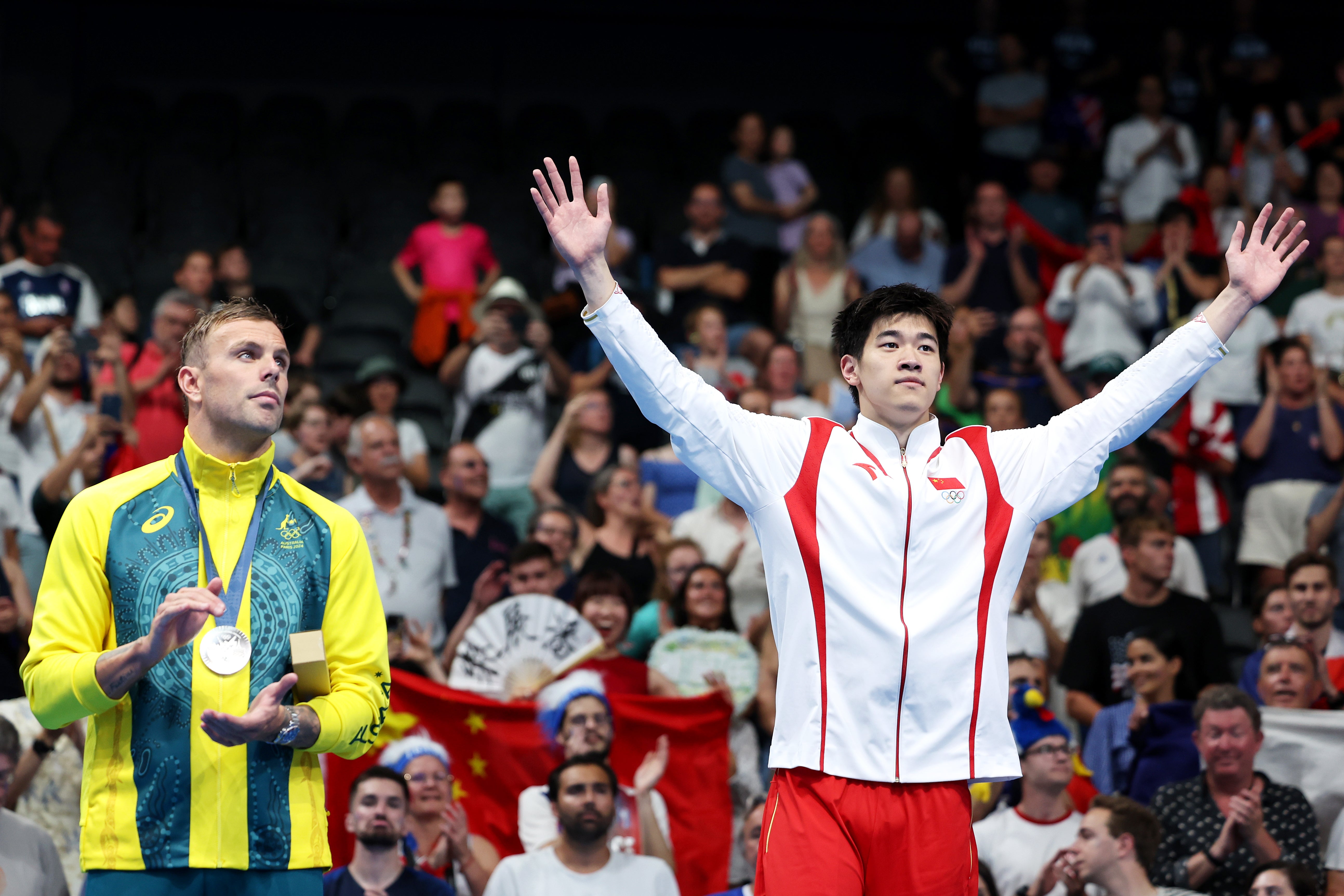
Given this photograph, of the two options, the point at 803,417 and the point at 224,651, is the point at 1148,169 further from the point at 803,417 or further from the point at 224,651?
the point at 224,651

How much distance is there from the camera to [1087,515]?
340 inches

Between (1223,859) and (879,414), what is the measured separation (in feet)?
10.6

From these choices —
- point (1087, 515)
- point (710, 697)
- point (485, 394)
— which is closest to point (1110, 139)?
point (1087, 515)

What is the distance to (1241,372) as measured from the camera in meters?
10.0

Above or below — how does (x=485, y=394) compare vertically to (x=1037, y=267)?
below

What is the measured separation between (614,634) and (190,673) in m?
3.91

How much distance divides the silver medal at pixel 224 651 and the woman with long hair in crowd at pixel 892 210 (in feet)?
27.6

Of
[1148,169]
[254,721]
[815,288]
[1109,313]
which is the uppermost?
[1148,169]

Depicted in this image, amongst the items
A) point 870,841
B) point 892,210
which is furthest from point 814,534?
point 892,210

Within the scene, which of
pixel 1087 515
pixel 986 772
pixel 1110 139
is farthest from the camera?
pixel 1110 139

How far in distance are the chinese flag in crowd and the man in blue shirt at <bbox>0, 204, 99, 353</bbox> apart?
4.34 m

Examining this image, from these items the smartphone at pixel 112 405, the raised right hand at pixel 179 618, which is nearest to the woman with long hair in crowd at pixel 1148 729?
the raised right hand at pixel 179 618

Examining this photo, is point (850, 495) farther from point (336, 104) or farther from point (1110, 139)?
point (336, 104)

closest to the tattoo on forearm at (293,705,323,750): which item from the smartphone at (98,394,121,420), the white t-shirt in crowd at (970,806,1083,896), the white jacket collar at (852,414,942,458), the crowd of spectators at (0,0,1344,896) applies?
the white jacket collar at (852,414,942,458)
